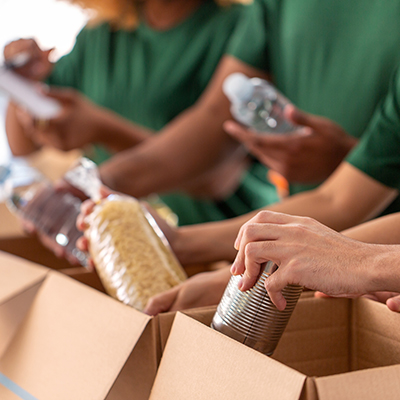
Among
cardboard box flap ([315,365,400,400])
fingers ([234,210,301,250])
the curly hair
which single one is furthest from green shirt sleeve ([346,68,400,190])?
the curly hair

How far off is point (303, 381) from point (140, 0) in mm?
1667

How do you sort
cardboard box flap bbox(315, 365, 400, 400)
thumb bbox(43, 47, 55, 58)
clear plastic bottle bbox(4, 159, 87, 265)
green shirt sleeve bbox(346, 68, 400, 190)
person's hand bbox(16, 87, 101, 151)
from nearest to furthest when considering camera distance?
1. cardboard box flap bbox(315, 365, 400, 400)
2. green shirt sleeve bbox(346, 68, 400, 190)
3. clear plastic bottle bbox(4, 159, 87, 265)
4. person's hand bbox(16, 87, 101, 151)
5. thumb bbox(43, 47, 55, 58)

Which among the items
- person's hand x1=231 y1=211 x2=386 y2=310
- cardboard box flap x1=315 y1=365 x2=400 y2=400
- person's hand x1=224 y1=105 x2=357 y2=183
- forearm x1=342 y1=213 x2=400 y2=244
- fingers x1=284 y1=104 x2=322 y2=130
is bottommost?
person's hand x1=224 y1=105 x2=357 y2=183

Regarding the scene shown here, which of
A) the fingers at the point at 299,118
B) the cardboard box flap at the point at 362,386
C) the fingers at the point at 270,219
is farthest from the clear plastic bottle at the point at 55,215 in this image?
the cardboard box flap at the point at 362,386

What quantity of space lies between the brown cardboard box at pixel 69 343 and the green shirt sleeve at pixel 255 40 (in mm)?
876

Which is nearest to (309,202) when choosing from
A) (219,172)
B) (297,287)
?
(297,287)

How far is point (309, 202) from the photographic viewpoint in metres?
0.94

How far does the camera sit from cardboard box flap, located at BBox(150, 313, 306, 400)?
383 mm

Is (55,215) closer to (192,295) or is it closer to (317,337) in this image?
(192,295)

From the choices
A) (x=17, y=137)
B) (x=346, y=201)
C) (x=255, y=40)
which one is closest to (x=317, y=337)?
(x=346, y=201)

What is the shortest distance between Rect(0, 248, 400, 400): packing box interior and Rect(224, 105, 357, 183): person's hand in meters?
0.55

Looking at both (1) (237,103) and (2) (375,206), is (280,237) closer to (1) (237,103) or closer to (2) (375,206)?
Result: (2) (375,206)

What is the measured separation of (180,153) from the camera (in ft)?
4.90

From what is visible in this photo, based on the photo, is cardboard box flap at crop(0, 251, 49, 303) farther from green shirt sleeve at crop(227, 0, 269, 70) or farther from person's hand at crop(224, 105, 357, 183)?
green shirt sleeve at crop(227, 0, 269, 70)
